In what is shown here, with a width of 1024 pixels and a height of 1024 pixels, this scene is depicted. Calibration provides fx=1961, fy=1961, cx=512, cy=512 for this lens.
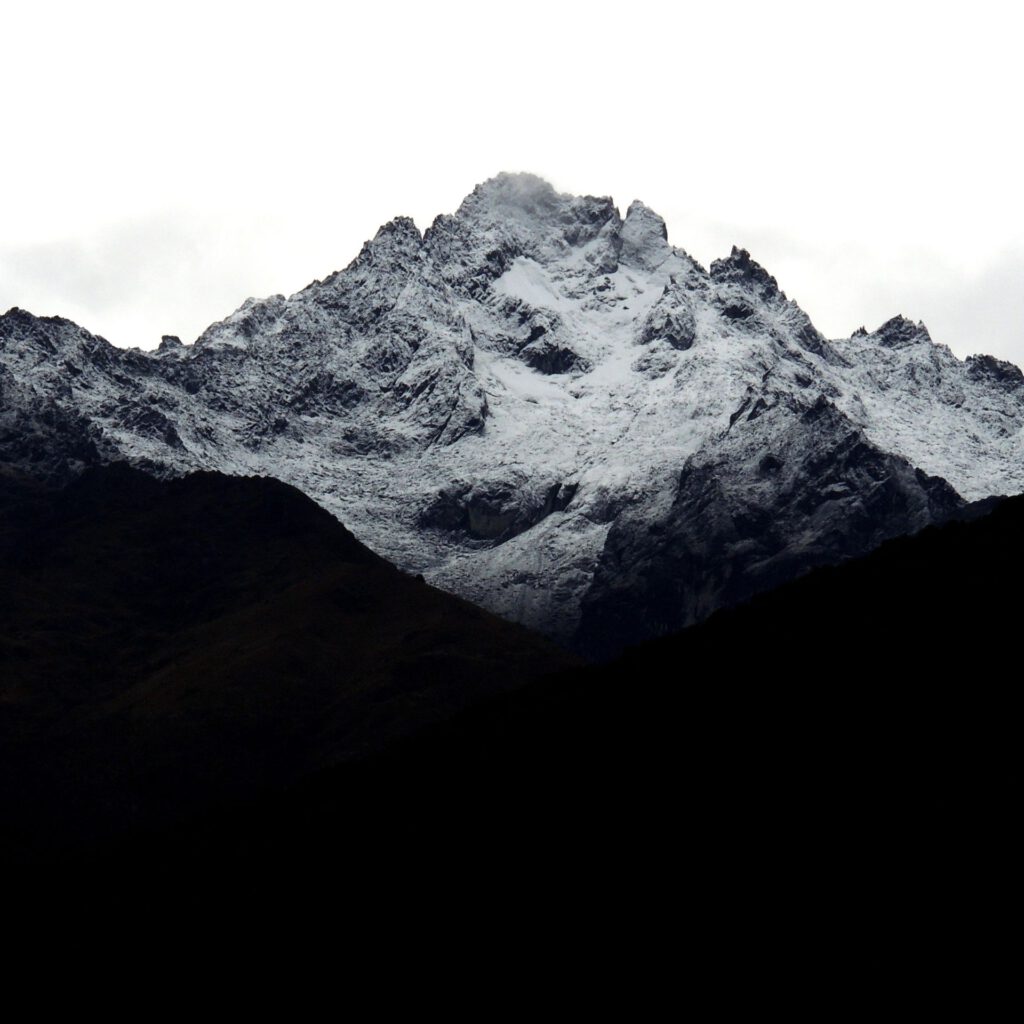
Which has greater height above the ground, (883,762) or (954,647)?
(954,647)

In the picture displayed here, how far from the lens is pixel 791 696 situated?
14200 centimetres

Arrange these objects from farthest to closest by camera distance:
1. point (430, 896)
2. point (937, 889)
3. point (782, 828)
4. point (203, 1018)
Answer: point (430, 896) < point (203, 1018) < point (782, 828) < point (937, 889)

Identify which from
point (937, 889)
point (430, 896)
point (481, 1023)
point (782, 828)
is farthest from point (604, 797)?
point (937, 889)

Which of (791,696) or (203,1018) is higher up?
(791,696)

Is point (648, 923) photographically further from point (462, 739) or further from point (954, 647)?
point (462, 739)

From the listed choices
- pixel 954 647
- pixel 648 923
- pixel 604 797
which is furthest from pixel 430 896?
pixel 954 647

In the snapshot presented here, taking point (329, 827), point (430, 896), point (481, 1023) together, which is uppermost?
point (329, 827)

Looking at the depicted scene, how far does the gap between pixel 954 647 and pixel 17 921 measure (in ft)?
251

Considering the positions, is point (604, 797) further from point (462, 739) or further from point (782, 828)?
A: point (462, 739)

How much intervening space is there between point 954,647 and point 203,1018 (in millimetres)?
56034

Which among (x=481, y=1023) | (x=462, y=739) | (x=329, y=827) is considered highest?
(x=462, y=739)

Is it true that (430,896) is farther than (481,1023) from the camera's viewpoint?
Yes

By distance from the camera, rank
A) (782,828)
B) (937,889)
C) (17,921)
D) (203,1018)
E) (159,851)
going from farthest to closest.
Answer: (159,851) < (17,921) < (203,1018) < (782,828) < (937,889)

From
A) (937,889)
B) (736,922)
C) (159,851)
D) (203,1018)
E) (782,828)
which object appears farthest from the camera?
(159,851)
